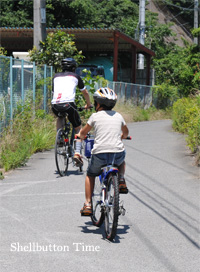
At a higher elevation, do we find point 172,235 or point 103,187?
point 103,187

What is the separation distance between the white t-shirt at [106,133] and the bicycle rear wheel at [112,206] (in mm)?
303

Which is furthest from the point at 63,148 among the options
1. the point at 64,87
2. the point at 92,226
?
the point at 92,226

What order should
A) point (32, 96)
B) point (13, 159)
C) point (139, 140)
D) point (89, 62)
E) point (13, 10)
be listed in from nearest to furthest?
point (13, 159)
point (32, 96)
point (139, 140)
point (89, 62)
point (13, 10)

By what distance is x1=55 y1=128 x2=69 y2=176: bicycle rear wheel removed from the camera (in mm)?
9102

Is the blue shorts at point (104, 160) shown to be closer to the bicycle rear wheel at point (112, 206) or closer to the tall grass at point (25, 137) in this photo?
the bicycle rear wheel at point (112, 206)

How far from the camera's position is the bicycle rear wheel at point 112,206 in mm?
5344

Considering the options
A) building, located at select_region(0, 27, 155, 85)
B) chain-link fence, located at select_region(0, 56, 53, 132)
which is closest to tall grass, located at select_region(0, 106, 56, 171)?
chain-link fence, located at select_region(0, 56, 53, 132)

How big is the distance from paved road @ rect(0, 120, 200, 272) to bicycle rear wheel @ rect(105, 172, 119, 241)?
141 mm

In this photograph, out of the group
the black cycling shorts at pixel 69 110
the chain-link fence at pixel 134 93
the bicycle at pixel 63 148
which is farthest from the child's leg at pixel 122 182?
the chain-link fence at pixel 134 93

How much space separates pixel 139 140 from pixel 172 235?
9.50 meters

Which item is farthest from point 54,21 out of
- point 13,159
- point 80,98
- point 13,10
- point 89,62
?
point 13,159

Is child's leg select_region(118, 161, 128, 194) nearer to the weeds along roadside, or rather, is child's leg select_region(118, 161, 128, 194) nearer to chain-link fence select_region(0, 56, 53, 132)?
the weeds along roadside

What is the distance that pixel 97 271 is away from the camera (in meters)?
4.62

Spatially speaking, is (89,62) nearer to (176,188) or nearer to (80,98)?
(80,98)
